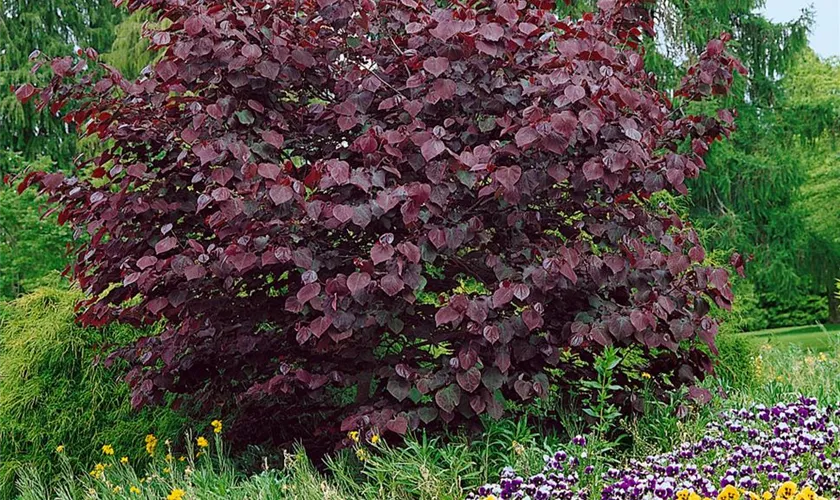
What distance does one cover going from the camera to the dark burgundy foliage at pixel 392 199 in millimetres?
3123

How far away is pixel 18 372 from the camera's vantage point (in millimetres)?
4898

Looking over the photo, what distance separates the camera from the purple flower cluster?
103 inches

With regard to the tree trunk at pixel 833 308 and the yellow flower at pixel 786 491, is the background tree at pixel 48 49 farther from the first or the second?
the tree trunk at pixel 833 308

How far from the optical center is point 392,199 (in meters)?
2.99

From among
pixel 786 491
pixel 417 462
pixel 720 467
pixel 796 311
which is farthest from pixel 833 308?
pixel 786 491

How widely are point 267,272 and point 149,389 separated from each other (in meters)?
0.70

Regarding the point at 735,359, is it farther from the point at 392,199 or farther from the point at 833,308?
the point at 833,308

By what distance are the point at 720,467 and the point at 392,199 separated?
1.37 metres

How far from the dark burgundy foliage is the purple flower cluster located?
0.37 m

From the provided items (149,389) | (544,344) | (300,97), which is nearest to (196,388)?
(149,389)

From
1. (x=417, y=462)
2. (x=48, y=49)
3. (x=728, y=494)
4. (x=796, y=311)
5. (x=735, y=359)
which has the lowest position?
(x=796, y=311)

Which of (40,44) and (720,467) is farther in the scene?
(40,44)

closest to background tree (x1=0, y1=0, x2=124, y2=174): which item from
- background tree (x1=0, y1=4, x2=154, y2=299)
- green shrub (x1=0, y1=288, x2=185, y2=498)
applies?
background tree (x1=0, y1=4, x2=154, y2=299)

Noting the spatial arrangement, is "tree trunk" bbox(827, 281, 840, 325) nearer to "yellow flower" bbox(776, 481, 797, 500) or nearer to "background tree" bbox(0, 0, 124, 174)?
"background tree" bbox(0, 0, 124, 174)
